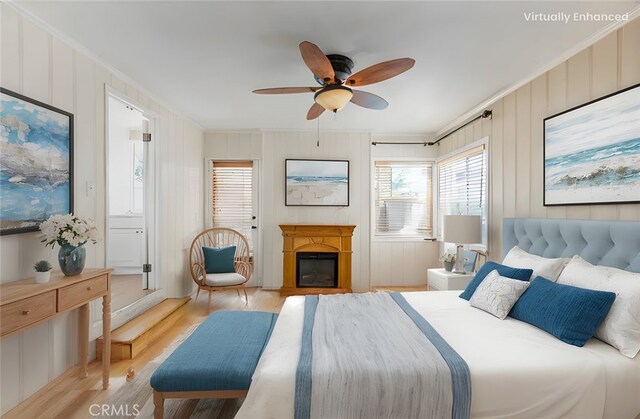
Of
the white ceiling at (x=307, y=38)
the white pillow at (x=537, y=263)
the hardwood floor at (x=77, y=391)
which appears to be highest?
the white ceiling at (x=307, y=38)

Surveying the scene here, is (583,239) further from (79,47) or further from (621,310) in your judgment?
(79,47)

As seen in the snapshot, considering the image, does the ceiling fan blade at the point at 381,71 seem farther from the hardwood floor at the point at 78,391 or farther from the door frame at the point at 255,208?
the door frame at the point at 255,208

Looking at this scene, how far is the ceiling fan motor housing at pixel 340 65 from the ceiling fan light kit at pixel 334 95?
15 centimetres

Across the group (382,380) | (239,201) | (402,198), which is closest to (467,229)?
(402,198)

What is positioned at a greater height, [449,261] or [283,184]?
[283,184]

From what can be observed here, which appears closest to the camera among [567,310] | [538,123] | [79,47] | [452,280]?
[567,310]

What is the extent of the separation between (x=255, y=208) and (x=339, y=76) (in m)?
2.93

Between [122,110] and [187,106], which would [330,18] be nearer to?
[187,106]

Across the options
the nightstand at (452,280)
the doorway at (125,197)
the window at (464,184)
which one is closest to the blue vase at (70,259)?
the doorway at (125,197)

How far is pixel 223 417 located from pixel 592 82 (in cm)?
338

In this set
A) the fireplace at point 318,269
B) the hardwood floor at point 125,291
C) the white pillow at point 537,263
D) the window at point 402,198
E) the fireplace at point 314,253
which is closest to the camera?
the white pillow at point 537,263

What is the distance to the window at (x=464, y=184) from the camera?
3.60 meters

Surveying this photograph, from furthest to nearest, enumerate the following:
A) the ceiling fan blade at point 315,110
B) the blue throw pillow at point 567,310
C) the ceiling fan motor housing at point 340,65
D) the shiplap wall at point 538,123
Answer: the ceiling fan blade at point 315,110 < the ceiling fan motor housing at point 340,65 < the shiplap wall at point 538,123 < the blue throw pillow at point 567,310

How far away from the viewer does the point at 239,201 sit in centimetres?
491
